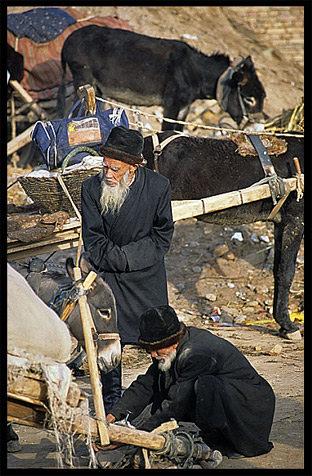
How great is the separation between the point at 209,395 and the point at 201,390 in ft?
0.17

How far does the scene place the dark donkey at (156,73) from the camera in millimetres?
10102

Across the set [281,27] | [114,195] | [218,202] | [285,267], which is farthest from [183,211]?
[281,27]

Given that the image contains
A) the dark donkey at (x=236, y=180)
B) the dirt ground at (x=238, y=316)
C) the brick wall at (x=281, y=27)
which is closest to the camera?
the dirt ground at (x=238, y=316)

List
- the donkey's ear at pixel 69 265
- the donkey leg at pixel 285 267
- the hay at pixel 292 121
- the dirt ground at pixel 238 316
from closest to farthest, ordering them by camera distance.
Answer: the dirt ground at pixel 238 316 < the donkey's ear at pixel 69 265 < the donkey leg at pixel 285 267 < the hay at pixel 292 121

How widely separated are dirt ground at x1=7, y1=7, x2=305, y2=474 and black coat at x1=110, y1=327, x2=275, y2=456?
18cm

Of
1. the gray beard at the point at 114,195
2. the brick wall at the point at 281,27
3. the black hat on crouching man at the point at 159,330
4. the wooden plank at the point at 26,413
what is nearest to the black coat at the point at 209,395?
the black hat on crouching man at the point at 159,330

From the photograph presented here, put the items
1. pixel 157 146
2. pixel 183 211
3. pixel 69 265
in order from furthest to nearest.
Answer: pixel 157 146 < pixel 183 211 < pixel 69 265

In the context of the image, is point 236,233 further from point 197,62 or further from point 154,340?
point 154,340

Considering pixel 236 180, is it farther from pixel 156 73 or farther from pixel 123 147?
pixel 156 73

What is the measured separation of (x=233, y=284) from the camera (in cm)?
804

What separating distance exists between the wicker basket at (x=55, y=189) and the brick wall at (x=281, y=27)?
28.5ft

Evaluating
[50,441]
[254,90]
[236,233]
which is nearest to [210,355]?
[50,441]

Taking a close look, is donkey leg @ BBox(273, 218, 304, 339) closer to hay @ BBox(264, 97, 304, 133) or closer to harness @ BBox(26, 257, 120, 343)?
hay @ BBox(264, 97, 304, 133)

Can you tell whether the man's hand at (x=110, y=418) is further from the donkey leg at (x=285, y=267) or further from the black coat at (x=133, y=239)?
the donkey leg at (x=285, y=267)
